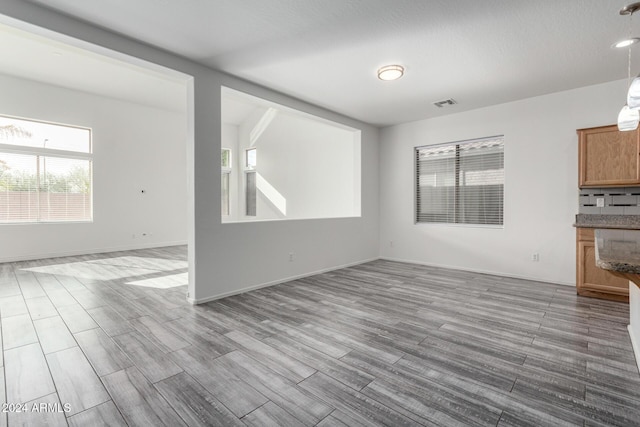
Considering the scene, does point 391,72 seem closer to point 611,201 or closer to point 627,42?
point 627,42

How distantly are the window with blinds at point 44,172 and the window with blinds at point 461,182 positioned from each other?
7.02 metres

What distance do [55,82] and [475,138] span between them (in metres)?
7.98

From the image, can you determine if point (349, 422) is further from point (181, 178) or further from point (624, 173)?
point (181, 178)

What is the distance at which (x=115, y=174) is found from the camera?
6.95m

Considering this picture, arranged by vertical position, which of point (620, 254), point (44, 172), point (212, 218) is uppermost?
point (44, 172)

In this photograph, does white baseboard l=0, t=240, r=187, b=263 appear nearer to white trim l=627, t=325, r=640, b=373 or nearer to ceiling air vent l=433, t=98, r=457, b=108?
ceiling air vent l=433, t=98, r=457, b=108

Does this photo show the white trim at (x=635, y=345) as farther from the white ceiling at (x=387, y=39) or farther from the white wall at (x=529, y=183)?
the white ceiling at (x=387, y=39)

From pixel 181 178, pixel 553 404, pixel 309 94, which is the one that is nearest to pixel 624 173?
pixel 553 404

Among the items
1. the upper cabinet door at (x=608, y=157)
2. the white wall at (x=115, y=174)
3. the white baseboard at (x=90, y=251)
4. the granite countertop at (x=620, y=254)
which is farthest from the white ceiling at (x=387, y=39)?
the white baseboard at (x=90, y=251)

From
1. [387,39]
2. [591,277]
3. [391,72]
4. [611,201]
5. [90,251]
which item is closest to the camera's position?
[387,39]

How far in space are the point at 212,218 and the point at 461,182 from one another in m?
4.17

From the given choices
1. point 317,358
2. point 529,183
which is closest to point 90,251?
point 317,358

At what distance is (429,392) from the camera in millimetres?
1821

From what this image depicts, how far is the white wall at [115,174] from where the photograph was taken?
5855 millimetres
